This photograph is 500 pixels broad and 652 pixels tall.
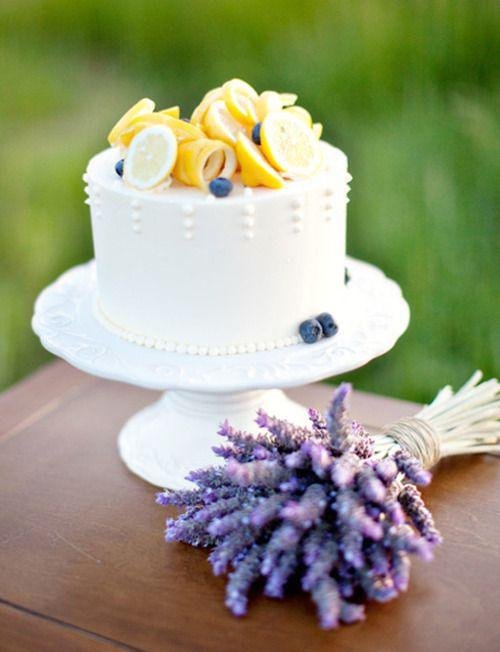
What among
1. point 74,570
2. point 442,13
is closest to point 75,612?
point 74,570

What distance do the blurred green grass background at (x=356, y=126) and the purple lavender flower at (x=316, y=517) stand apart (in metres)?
1.14

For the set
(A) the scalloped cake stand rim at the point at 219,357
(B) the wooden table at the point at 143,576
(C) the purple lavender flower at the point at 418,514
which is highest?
(A) the scalloped cake stand rim at the point at 219,357

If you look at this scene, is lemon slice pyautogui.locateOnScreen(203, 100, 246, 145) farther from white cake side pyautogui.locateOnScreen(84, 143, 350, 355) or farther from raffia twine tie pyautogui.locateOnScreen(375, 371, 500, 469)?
raffia twine tie pyautogui.locateOnScreen(375, 371, 500, 469)

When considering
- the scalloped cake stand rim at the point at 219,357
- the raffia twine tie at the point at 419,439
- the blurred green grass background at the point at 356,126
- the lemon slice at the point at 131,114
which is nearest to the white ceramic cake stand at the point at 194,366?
the scalloped cake stand rim at the point at 219,357

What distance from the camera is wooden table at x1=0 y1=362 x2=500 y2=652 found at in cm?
96

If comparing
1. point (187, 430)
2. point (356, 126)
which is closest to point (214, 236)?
point (187, 430)

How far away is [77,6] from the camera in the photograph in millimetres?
2396

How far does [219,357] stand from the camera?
1157 mm

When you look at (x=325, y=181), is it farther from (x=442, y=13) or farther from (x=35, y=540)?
(x=442, y=13)

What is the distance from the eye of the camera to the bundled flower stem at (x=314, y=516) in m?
0.94

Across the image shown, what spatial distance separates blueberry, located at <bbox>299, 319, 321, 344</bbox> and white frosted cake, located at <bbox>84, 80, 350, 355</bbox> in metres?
0.01

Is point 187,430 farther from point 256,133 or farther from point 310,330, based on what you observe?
point 256,133

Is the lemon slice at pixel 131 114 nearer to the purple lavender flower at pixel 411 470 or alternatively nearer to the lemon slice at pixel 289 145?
the lemon slice at pixel 289 145

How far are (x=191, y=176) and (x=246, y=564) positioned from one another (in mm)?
450
